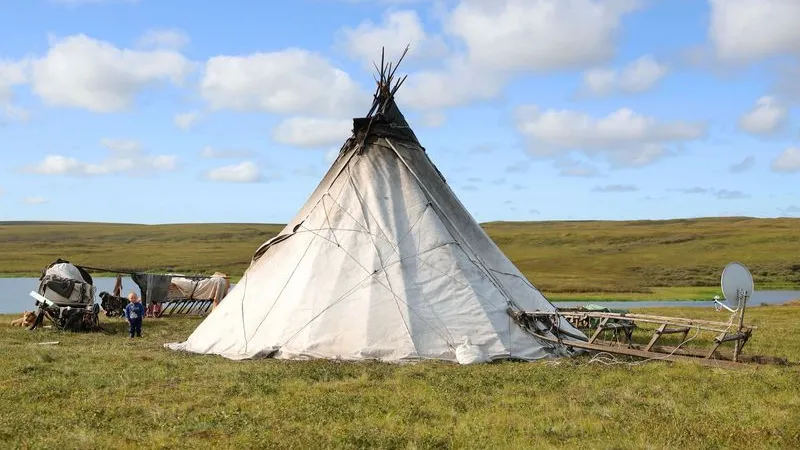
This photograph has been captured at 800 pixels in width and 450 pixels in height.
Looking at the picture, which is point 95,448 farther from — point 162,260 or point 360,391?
point 162,260

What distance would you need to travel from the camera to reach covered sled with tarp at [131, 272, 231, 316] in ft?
116

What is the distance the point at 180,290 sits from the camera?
36406mm

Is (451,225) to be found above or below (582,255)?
above

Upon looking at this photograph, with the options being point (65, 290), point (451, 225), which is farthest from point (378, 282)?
point (65, 290)

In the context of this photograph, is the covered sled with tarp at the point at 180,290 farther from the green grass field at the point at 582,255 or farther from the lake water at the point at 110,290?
the green grass field at the point at 582,255

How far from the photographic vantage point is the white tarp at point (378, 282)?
59.6 ft

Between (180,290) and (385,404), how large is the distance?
25.4m

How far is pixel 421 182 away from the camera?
70.4 ft

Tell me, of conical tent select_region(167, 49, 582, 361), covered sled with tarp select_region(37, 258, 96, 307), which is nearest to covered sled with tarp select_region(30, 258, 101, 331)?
covered sled with tarp select_region(37, 258, 96, 307)

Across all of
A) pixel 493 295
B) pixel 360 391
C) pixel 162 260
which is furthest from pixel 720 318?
pixel 162 260

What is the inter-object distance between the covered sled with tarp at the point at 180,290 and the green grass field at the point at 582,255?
94.3 ft

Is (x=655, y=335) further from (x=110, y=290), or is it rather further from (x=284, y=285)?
(x=110, y=290)

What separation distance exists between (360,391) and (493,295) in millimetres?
6212

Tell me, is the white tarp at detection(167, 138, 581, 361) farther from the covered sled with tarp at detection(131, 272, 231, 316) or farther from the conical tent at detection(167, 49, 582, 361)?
the covered sled with tarp at detection(131, 272, 231, 316)
